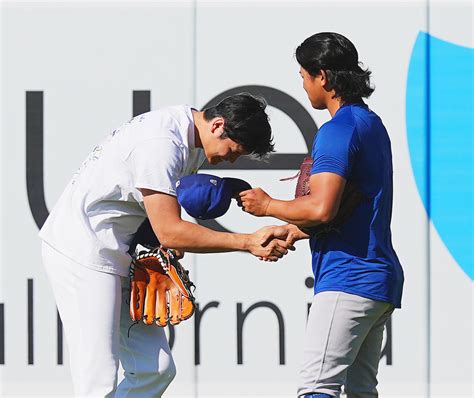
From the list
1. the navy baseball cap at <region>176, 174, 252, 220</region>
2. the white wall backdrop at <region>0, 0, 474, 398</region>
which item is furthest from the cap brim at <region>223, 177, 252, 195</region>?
the white wall backdrop at <region>0, 0, 474, 398</region>

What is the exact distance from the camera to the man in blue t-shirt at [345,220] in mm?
3482

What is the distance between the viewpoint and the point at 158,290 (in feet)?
13.1

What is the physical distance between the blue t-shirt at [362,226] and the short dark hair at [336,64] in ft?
0.20

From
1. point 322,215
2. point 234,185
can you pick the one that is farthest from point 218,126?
point 322,215

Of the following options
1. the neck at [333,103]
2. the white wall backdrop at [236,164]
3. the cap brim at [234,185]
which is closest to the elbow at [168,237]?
the cap brim at [234,185]

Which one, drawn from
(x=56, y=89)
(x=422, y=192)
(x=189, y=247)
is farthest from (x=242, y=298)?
(x=189, y=247)

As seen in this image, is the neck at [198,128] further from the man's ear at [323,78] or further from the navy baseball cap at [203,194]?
the man's ear at [323,78]

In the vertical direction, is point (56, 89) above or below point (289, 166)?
above

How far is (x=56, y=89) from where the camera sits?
5.34 meters

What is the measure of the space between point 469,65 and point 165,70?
1435 mm

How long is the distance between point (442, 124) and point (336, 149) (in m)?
1.93

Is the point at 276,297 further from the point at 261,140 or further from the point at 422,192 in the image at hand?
the point at 261,140

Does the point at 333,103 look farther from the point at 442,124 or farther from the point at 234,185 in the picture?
the point at 442,124

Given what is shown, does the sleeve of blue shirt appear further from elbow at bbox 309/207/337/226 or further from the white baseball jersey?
the white baseball jersey
